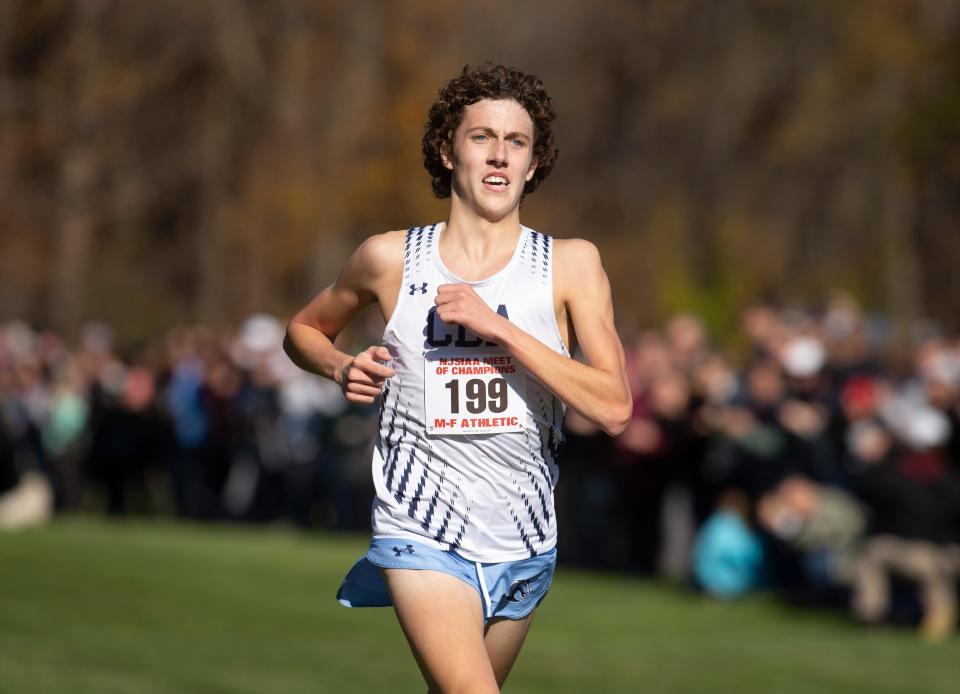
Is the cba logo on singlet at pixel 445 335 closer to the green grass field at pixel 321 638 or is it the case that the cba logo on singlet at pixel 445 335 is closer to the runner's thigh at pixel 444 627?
the runner's thigh at pixel 444 627

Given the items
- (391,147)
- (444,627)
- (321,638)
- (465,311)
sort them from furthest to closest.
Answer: (391,147) → (321,638) → (444,627) → (465,311)

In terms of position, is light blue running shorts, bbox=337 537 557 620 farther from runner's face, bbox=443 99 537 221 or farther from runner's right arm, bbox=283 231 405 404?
runner's face, bbox=443 99 537 221

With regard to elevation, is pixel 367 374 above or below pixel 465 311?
below

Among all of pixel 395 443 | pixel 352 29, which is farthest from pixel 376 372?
pixel 352 29

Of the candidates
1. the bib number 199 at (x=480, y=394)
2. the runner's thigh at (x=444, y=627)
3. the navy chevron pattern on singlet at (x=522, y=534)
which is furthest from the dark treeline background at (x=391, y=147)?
the runner's thigh at (x=444, y=627)

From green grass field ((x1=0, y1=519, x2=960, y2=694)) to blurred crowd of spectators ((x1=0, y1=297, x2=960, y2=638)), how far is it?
0.52 m

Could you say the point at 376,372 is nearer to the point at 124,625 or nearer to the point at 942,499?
the point at 124,625

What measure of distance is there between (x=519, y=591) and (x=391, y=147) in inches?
1022

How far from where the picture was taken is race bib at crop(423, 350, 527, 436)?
17.3ft

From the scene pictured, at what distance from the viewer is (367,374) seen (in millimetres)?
5172

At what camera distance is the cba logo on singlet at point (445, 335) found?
5.29m

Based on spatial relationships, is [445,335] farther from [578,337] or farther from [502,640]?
[502,640]

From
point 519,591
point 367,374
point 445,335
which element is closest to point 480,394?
point 445,335

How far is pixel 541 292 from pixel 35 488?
15312mm
